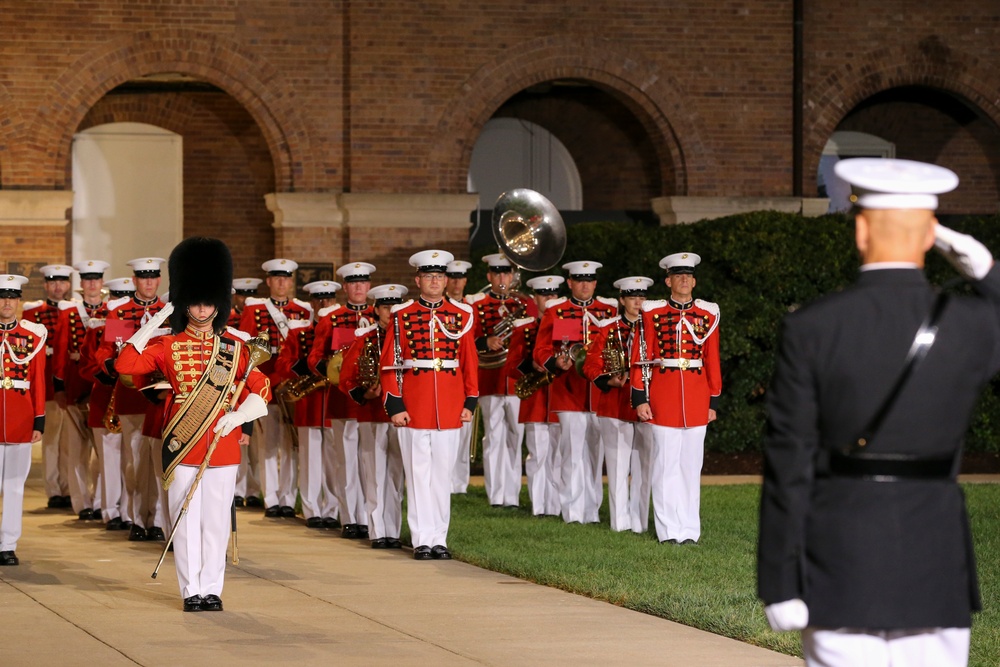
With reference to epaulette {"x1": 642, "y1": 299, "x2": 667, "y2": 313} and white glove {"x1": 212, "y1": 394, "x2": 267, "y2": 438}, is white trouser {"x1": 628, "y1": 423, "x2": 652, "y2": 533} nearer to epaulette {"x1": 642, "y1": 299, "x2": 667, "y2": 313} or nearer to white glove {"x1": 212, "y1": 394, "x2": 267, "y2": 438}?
epaulette {"x1": 642, "y1": 299, "x2": 667, "y2": 313}

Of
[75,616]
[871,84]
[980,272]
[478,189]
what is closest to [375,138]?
[478,189]

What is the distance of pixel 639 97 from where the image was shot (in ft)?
68.4

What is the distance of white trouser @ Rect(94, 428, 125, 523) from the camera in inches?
501

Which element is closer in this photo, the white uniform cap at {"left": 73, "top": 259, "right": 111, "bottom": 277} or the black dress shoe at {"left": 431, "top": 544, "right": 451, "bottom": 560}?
the black dress shoe at {"left": 431, "top": 544, "right": 451, "bottom": 560}

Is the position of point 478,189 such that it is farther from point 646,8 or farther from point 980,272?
point 980,272

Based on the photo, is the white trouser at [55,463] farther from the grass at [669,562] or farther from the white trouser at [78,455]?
the grass at [669,562]

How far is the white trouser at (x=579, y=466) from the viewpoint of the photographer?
497 inches

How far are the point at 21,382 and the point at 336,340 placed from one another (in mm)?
2576

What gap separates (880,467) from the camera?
168 inches

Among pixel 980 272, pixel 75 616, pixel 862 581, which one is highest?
pixel 980 272

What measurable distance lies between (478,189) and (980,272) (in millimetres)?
20012

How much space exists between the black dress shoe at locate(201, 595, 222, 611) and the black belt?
201 inches

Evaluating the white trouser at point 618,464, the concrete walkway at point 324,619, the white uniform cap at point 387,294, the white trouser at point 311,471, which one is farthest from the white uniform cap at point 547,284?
the concrete walkway at point 324,619

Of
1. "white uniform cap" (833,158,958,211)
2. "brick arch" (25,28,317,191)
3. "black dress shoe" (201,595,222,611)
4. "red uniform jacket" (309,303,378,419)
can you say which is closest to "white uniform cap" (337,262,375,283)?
"red uniform jacket" (309,303,378,419)
